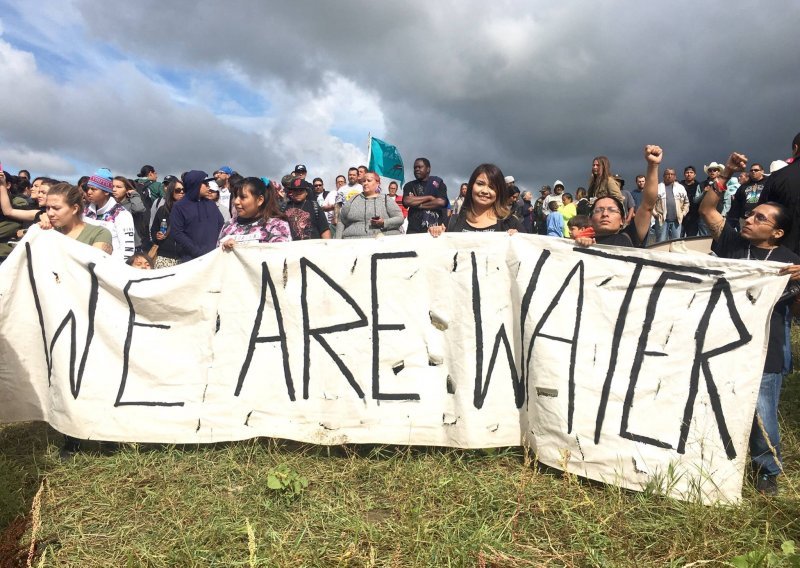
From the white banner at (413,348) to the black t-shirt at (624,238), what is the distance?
350 mm

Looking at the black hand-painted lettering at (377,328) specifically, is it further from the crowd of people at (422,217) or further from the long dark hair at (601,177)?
the long dark hair at (601,177)

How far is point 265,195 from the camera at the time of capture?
423cm

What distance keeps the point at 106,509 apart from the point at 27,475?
75cm

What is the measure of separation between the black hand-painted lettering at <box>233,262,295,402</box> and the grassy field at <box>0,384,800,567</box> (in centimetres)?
41

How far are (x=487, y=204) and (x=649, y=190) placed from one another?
1.06 meters

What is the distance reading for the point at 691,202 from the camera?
1052 cm

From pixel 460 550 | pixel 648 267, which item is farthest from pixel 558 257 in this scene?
pixel 460 550

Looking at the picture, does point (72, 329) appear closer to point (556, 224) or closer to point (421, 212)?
point (421, 212)

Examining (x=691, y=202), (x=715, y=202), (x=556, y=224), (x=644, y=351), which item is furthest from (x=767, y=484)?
(x=691, y=202)

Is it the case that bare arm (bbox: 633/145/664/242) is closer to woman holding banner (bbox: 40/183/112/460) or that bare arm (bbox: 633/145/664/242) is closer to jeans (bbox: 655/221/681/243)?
woman holding banner (bbox: 40/183/112/460)

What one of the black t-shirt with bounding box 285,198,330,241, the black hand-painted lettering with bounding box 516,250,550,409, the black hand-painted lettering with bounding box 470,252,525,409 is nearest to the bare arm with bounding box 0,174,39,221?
the black t-shirt with bounding box 285,198,330,241

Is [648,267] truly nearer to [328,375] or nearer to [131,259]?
[328,375]

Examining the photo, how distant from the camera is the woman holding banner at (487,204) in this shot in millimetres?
3783

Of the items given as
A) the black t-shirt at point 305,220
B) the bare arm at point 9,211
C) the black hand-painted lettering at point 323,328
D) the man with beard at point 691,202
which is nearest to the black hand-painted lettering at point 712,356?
the black hand-painted lettering at point 323,328
